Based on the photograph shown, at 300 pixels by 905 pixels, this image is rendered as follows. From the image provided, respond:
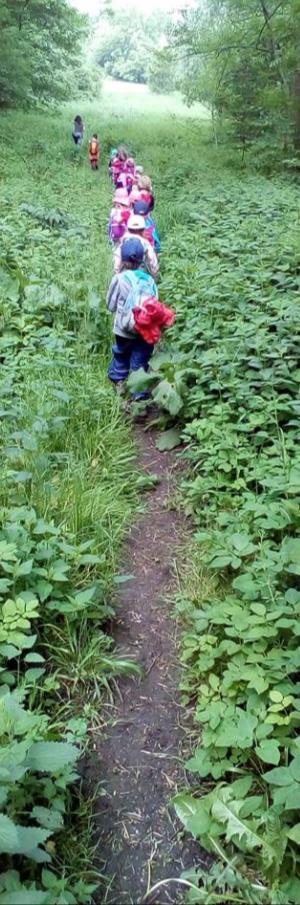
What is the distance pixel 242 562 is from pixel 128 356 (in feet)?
9.10

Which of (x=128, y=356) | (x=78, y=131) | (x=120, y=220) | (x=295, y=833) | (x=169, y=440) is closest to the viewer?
(x=295, y=833)

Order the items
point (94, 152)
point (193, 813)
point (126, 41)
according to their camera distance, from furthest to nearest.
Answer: point (126, 41), point (94, 152), point (193, 813)

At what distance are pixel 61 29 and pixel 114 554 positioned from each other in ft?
87.2

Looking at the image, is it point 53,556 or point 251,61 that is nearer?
point 53,556

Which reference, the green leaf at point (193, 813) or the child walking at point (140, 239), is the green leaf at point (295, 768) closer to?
the green leaf at point (193, 813)

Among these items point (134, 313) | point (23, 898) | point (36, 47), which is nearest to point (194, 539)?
point (23, 898)

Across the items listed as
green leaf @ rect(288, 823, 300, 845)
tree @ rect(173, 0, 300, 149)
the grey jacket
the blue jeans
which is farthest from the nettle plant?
tree @ rect(173, 0, 300, 149)

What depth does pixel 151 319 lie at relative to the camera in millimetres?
4777

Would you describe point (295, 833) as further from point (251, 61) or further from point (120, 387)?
point (251, 61)

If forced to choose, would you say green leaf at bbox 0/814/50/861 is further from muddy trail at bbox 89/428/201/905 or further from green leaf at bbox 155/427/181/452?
green leaf at bbox 155/427/181/452

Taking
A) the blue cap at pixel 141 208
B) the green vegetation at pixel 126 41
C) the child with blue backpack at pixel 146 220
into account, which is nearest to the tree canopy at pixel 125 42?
the green vegetation at pixel 126 41

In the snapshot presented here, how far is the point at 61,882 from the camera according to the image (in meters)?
1.66

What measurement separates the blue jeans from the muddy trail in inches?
78.4

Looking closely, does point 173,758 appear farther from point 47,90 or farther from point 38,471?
point 47,90
